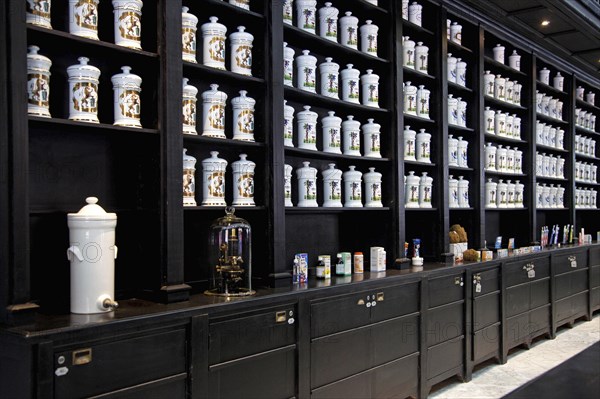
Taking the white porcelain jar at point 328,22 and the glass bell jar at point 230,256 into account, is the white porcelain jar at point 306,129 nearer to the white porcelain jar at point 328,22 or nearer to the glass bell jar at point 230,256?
the white porcelain jar at point 328,22

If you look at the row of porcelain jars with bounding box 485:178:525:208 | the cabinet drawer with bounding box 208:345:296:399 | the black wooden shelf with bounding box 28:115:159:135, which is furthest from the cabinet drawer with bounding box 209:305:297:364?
the row of porcelain jars with bounding box 485:178:525:208

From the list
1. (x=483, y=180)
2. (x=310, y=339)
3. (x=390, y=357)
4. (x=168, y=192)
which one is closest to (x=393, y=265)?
(x=390, y=357)

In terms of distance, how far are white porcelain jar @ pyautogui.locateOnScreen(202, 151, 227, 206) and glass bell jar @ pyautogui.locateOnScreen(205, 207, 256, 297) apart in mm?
120

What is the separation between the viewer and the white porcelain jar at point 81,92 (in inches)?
105

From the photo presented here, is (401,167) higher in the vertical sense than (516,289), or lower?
higher

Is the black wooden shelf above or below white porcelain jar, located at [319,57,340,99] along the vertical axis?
below

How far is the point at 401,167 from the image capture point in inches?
175

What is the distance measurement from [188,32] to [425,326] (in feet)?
8.74

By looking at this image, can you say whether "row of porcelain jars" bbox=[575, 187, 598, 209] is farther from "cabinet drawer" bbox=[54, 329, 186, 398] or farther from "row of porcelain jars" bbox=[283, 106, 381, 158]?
"cabinet drawer" bbox=[54, 329, 186, 398]

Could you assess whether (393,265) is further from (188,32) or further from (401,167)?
(188,32)

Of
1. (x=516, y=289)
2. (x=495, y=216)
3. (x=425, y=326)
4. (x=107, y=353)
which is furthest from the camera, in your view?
(x=495, y=216)

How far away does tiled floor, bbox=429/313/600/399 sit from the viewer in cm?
437

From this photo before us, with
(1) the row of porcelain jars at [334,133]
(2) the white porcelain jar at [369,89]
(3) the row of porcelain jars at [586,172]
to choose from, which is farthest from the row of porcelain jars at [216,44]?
(3) the row of porcelain jars at [586,172]

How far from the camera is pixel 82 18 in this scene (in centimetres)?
266
